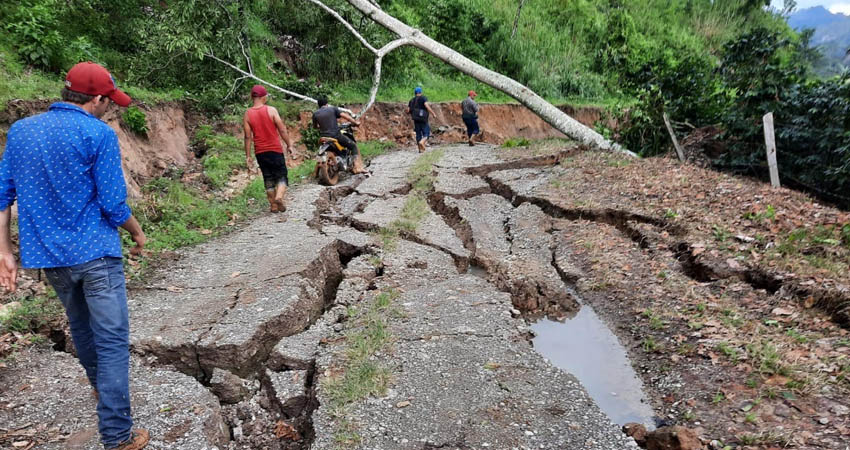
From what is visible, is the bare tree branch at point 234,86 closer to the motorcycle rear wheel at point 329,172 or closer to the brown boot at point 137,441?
the motorcycle rear wheel at point 329,172

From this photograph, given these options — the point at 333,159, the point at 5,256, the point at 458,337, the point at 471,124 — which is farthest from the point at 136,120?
the point at 471,124

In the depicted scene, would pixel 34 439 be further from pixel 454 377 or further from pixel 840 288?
pixel 840 288

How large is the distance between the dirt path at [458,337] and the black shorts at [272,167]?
19.5 inches

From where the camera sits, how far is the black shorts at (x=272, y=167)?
6.07m

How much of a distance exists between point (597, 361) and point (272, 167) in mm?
4477

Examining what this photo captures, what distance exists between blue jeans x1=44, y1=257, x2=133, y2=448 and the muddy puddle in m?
2.66

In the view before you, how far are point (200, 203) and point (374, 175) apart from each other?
298 centimetres

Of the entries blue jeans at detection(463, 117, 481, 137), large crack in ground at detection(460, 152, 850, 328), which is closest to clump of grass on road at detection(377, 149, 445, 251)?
large crack in ground at detection(460, 152, 850, 328)

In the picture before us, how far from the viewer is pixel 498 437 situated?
99.0 inches

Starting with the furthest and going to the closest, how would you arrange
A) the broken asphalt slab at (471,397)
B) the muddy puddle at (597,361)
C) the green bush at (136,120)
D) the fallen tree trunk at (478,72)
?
1. the fallen tree trunk at (478,72)
2. the green bush at (136,120)
3. the muddy puddle at (597,361)
4. the broken asphalt slab at (471,397)

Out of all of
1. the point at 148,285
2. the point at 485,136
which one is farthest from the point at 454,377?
the point at 485,136

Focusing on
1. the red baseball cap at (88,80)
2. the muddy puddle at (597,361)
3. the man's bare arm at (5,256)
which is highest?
the red baseball cap at (88,80)

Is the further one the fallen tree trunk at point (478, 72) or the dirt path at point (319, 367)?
the fallen tree trunk at point (478, 72)

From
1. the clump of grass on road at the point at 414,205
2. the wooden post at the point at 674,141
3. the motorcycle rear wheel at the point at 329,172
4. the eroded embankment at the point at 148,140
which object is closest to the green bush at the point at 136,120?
the eroded embankment at the point at 148,140
